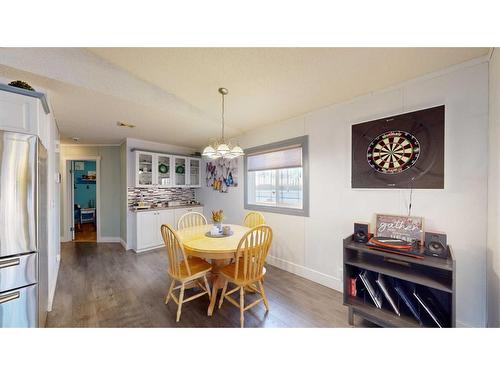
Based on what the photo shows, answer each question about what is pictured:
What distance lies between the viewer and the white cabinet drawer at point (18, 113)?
4.20 ft

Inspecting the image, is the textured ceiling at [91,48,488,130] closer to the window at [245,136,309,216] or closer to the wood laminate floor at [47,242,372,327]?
the window at [245,136,309,216]

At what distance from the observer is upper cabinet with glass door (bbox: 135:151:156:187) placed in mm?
3793

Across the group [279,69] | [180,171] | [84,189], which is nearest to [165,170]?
[180,171]

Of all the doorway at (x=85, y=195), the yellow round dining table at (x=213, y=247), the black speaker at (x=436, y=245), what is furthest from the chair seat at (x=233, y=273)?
the doorway at (x=85, y=195)

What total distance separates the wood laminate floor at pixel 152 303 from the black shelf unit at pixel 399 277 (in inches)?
9.0

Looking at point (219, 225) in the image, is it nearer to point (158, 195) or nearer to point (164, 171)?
point (164, 171)

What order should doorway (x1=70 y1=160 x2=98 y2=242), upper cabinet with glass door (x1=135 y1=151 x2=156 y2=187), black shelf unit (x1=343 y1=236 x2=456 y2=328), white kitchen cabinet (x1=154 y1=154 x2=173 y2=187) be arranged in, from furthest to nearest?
doorway (x1=70 y1=160 x2=98 y2=242) → white kitchen cabinet (x1=154 y1=154 x2=173 y2=187) → upper cabinet with glass door (x1=135 y1=151 x2=156 y2=187) → black shelf unit (x1=343 y1=236 x2=456 y2=328)

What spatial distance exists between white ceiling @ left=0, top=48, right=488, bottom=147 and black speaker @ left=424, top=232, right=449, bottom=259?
1.41 metres

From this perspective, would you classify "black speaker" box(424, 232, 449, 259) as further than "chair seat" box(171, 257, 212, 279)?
No

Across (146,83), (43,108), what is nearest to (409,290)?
(146,83)

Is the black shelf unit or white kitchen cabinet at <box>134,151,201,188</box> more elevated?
white kitchen cabinet at <box>134,151,201,188</box>

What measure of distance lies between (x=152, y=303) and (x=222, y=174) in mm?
2614

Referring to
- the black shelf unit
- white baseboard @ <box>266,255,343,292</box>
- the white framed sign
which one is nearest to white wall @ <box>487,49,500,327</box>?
the black shelf unit
